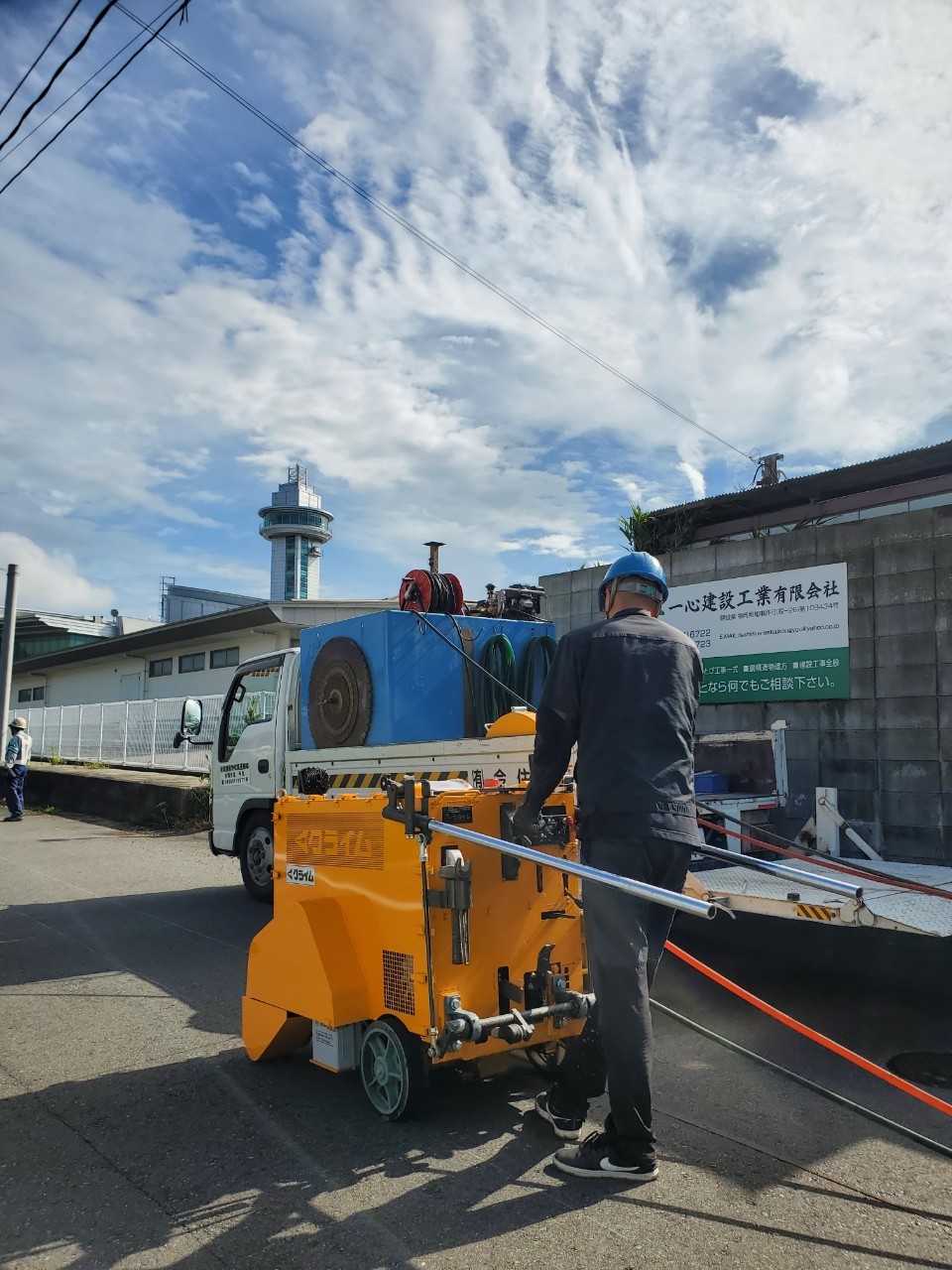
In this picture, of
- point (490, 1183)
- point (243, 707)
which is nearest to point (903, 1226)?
point (490, 1183)

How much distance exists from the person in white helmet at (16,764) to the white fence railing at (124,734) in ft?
8.40

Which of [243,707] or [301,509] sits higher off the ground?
[301,509]

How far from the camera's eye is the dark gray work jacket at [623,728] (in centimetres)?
319

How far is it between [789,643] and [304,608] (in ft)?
50.2

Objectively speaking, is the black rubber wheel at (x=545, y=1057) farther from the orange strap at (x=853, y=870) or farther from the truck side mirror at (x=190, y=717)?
the truck side mirror at (x=190, y=717)

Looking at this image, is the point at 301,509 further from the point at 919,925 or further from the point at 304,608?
the point at 919,925

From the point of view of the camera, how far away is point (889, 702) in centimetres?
815

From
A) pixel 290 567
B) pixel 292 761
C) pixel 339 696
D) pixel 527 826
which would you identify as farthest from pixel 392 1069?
pixel 290 567

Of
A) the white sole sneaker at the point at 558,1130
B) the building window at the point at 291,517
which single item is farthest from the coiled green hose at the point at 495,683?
the building window at the point at 291,517

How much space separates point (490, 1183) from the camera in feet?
10.1

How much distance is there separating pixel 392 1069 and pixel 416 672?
11.0 ft

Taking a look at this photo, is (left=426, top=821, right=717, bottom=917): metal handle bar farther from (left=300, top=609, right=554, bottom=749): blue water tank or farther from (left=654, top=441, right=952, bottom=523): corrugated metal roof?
(left=654, top=441, right=952, bottom=523): corrugated metal roof

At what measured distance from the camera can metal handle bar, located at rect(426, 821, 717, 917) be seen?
2580 mm

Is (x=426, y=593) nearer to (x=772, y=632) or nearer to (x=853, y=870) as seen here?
(x=853, y=870)
